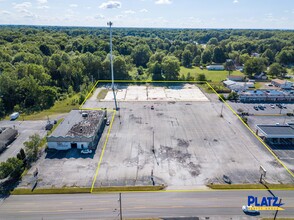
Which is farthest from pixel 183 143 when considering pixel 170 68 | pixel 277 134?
pixel 170 68

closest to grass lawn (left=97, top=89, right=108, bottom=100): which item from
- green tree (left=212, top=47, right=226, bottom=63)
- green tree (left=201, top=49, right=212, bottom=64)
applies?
green tree (left=201, top=49, right=212, bottom=64)

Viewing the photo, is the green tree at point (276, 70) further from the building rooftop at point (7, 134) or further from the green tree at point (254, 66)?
the building rooftop at point (7, 134)

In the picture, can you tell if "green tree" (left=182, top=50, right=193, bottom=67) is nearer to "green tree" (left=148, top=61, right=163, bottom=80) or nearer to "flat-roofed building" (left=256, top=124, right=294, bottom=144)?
"green tree" (left=148, top=61, right=163, bottom=80)

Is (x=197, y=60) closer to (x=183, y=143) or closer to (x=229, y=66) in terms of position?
(x=229, y=66)

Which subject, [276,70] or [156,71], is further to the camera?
[276,70]

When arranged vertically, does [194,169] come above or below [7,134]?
below

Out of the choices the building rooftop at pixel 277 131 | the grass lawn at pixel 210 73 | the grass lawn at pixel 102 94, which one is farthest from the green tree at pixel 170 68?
the building rooftop at pixel 277 131

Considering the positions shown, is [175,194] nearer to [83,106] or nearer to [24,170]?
[24,170]
